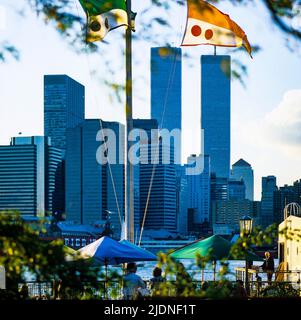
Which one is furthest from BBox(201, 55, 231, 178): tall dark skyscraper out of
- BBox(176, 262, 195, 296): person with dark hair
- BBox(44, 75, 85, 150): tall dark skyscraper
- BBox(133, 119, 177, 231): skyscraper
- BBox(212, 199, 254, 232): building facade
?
BBox(176, 262, 195, 296): person with dark hair

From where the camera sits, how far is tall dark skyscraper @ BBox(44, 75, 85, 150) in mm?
20408

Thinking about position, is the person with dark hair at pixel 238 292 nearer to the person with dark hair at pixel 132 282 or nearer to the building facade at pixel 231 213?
the person with dark hair at pixel 132 282

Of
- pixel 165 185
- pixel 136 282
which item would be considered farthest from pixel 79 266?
pixel 165 185

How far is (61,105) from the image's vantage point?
36094 mm

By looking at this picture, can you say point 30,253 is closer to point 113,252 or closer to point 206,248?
point 113,252

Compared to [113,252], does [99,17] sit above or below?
above

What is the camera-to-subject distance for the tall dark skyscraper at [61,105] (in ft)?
67.0

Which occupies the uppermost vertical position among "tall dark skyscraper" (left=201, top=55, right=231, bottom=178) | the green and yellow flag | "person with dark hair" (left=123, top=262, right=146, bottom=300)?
"tall dark skyscraper" (left=201, top=55, right=231, bottom=178)

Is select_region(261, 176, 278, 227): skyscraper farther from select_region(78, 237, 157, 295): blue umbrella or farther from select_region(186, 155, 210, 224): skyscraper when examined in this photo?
select_region(78, 237, 157, 295): blue umbrella

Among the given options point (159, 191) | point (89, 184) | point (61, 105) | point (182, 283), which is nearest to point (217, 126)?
point (89, 184)

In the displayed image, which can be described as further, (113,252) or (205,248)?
(205,248)

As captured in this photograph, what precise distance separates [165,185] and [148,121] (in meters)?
57.8

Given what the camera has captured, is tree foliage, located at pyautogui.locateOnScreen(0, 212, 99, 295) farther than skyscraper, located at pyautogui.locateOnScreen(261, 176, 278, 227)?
No

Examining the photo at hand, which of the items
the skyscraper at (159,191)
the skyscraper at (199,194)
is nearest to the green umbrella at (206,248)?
the skyscraper at (159,191)
